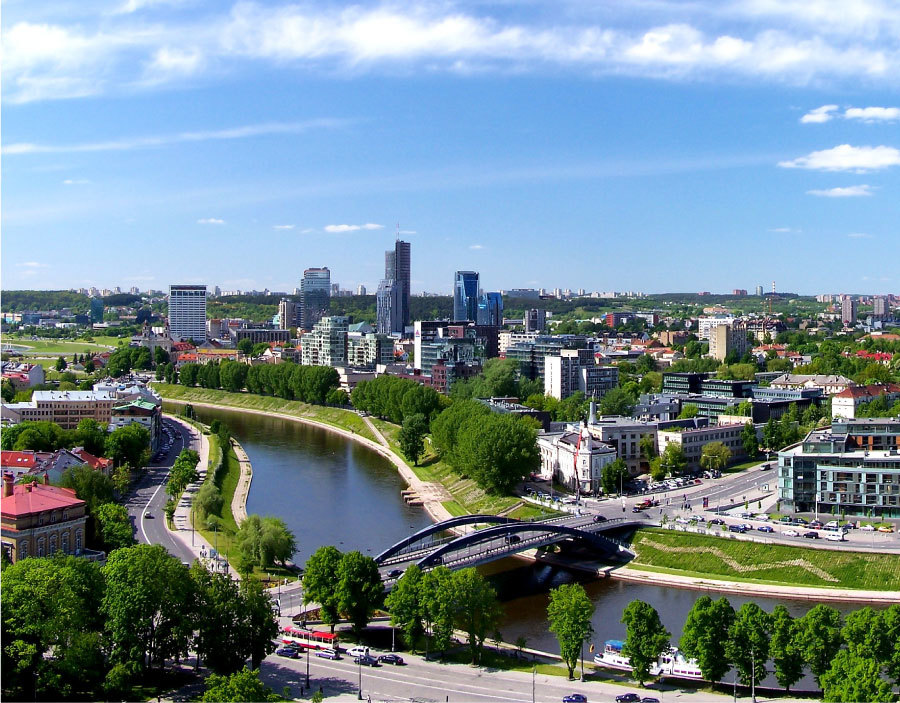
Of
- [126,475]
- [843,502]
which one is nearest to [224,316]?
[126,475]

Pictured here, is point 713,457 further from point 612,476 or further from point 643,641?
point 643,641

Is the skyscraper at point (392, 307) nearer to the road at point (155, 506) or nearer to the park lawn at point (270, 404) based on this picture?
the park lawn at point (270, 404)

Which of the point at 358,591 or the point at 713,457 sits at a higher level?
the point at 713,457

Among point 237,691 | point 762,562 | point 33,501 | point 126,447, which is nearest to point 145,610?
point 237,691

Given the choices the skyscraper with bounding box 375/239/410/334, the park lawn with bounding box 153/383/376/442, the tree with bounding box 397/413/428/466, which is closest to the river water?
the tree with bounding box 397/413/428/466

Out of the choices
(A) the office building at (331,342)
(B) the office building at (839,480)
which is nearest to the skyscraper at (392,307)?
(A) the office building at (331,342)

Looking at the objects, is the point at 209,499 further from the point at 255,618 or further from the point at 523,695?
the point at 523,695
